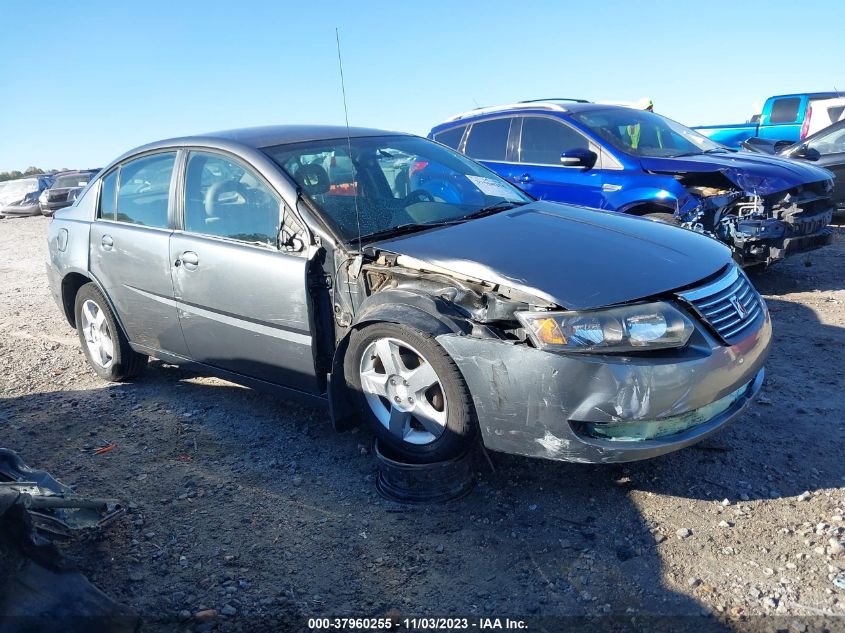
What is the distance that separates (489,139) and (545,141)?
719 mm

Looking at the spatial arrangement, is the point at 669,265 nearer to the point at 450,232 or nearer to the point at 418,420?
the point at 450,232

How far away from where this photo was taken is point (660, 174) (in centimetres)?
634

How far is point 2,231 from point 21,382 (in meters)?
15.8

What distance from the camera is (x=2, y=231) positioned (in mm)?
18625

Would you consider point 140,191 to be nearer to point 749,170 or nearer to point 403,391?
point 403,391

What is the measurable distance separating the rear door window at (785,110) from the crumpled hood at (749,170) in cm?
934

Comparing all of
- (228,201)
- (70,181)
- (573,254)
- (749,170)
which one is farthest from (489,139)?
(70,181)

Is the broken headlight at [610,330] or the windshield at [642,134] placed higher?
the windshield at [642,134]

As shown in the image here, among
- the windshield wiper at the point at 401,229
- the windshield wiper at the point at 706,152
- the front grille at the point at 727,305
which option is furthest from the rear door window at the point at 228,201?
the windshield wiper at the point at 706,152

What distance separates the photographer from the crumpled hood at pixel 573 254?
2.90 m

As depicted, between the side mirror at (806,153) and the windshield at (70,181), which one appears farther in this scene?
the windshield at (70,181)

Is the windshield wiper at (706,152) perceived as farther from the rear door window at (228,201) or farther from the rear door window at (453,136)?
the rear door window at (228,201)

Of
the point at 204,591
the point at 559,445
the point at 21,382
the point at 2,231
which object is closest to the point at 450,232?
the point at 559,445

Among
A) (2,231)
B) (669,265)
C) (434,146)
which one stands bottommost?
(2,231)
